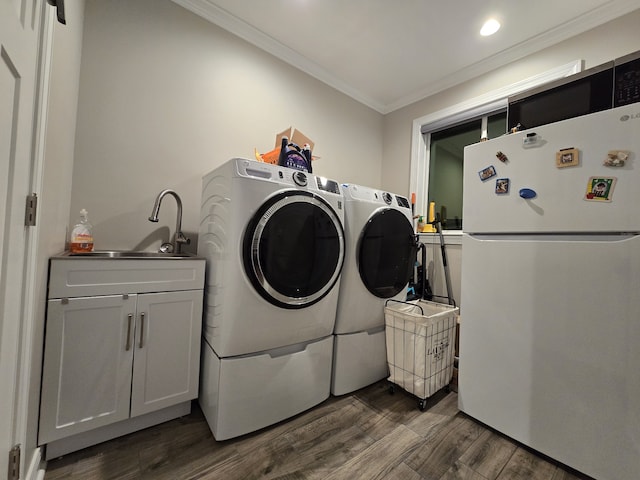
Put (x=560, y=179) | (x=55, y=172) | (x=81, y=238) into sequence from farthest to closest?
(x=81, y=238) → (x=560, y=179) → (x=55, y=172)

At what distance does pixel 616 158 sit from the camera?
→ 107cm

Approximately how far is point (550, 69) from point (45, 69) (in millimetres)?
2945

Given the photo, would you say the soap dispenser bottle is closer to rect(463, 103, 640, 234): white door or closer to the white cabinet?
the white cabinet

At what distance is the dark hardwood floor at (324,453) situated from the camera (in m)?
1.09

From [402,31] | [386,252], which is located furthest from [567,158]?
[402,31]

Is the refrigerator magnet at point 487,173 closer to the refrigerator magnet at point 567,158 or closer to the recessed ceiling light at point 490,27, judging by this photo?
the refrigerator magnet at point 567,158

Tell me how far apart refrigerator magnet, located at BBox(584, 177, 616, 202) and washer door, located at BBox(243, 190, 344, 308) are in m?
1.11

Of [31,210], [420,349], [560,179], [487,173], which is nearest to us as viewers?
[31,210]

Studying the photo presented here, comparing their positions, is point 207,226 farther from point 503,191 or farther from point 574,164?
point 574,164

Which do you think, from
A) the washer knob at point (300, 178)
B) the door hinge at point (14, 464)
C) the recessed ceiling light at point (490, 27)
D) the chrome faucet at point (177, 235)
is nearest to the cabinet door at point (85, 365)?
the door hinge at point (14, 464)

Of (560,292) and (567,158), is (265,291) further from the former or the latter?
(567,158)

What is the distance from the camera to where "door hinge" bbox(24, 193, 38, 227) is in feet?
2.57

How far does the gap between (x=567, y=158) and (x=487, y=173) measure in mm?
327

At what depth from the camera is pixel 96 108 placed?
1522mm
